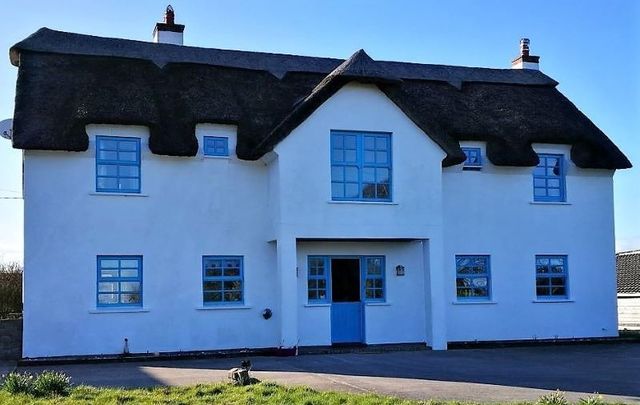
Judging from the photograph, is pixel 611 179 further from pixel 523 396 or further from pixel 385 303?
pixel 523 396

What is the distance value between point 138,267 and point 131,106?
3.83m

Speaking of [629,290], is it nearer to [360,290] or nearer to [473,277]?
[473,277]

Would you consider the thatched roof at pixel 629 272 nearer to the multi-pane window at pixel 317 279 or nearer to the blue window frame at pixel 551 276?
the blue window frame at pixel 551 276

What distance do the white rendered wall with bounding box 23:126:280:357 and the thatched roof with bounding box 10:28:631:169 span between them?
531 mm

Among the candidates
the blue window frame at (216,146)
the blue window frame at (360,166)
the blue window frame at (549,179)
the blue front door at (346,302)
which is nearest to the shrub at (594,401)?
the blue window frame at (360,166)

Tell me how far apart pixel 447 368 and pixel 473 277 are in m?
6.10

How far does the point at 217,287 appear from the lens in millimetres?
19984

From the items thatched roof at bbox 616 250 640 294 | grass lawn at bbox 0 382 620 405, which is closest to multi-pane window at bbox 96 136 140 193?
grass lawn at bbox 0 382 620 405

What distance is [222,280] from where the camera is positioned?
788 inches

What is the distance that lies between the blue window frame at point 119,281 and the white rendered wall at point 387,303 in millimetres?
3924

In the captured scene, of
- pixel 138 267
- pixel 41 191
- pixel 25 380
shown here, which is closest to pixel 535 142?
pixel 138 267

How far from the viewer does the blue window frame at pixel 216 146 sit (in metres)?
20.2

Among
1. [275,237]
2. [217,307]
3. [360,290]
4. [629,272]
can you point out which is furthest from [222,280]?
[629,272]

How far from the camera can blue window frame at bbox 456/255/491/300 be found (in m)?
21.8
